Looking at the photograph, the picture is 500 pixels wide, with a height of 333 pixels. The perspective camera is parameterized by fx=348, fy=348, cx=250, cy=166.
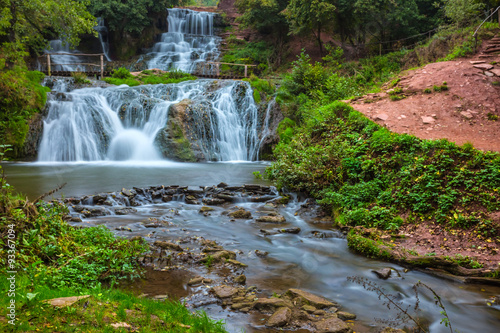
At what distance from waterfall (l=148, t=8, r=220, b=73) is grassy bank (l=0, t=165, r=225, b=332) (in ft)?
85.3

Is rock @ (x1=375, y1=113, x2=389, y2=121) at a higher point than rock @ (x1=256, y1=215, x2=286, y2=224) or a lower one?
higher

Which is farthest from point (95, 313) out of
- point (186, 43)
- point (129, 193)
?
point (186, 43)

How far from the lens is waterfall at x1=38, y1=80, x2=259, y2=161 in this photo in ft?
53.7

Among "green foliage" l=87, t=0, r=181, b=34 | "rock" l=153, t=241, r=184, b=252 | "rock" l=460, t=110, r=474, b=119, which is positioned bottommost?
"rock" l=153, t=241, r=184, b=252

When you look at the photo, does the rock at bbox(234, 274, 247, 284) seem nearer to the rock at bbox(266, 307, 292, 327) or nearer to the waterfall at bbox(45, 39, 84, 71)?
the rock at bbox(266, 307, 292, 327)

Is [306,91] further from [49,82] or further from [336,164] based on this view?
[49,82]

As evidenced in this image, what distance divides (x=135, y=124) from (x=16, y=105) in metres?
5.21

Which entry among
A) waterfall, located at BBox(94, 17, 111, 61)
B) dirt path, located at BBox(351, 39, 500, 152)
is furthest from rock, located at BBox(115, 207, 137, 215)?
waterfall, located at BBox(94, 17, 111, 61)

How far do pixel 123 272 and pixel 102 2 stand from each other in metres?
31.3

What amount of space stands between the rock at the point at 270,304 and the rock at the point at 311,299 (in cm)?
22

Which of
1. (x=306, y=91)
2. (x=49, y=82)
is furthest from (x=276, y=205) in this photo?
(x=49, y=82)

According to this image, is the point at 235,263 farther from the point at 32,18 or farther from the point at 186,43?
the point at 186,43

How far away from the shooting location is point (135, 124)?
1742cm

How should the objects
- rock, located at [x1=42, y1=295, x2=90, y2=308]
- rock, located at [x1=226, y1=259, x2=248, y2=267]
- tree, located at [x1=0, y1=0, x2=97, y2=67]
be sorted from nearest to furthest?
rock, located at [x1=42, y1=295, x2=90, y2=308] < rock, located at [x1=226, y1=259, x2=248, y2=267] < tree, located at [x1=0, y1=0, x2=97, y2=67]
